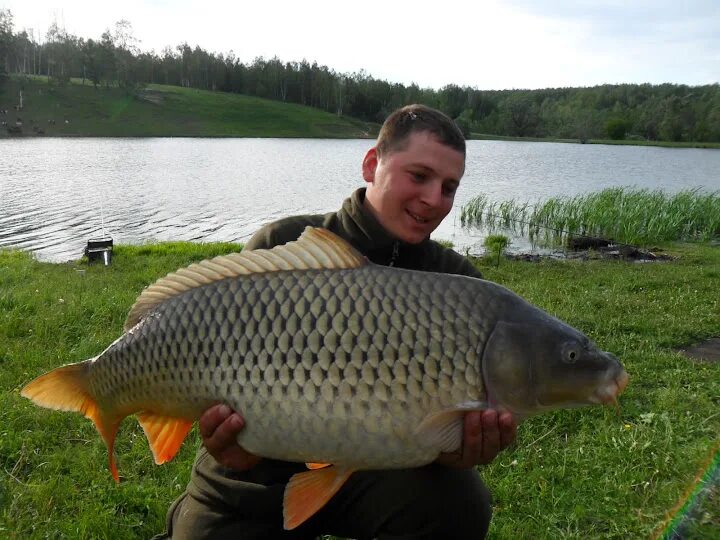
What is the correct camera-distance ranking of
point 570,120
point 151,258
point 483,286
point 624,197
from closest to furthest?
point 483,286 < point 151,258 < point 624,197 < point 570,120

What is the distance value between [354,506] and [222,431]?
55 cm

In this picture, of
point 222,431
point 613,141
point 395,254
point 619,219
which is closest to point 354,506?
point 222,431

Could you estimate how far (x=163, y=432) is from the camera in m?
1.67

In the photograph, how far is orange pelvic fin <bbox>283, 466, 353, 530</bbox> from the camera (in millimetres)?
1473

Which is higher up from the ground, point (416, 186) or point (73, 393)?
point (416, 186)

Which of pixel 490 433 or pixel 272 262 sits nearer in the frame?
pixel 490 433

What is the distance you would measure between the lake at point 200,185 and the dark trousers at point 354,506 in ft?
25.1

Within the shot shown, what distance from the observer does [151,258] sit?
745 centimetres

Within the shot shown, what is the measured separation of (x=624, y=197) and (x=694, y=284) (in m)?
7.04

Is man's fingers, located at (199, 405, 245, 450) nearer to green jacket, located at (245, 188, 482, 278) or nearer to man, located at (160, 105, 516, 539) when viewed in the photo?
man, located at (160, 105, 516, 539)

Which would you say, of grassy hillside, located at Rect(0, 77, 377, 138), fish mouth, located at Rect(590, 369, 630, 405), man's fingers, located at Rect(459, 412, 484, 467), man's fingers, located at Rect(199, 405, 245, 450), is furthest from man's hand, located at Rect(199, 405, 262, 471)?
grassy hillside, located at Rect(0, 77, 377, 138)

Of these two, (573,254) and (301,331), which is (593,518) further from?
(573,254)

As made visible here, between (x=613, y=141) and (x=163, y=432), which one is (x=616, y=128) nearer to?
(x=613, y=141)

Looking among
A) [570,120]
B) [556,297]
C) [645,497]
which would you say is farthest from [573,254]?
[570,120]
